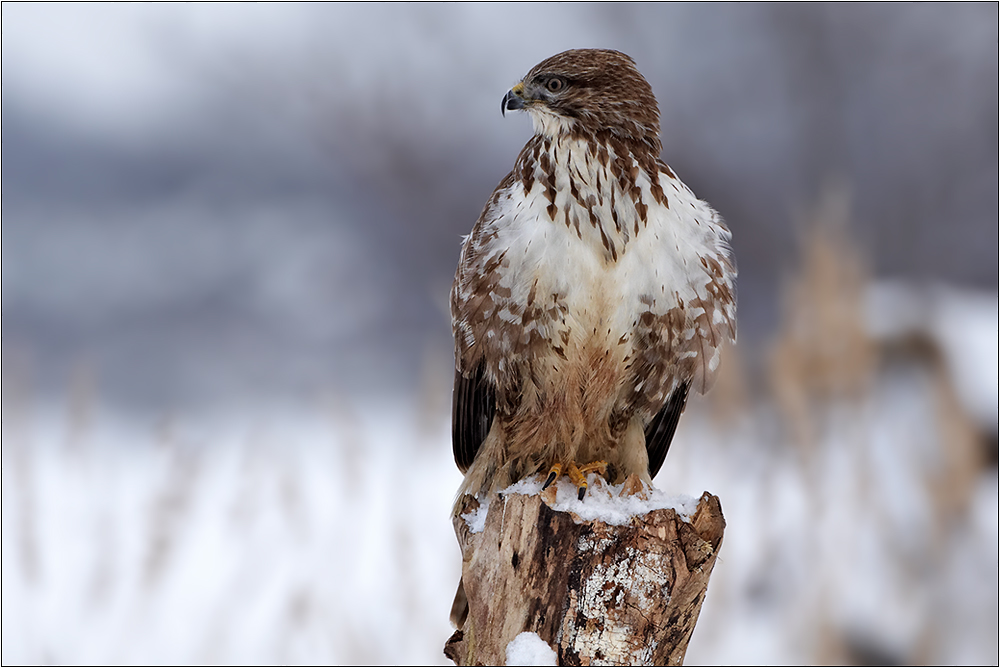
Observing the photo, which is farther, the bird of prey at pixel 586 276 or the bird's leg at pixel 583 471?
the bird's leg at pixel 583 471

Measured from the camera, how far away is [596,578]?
1.41 metres

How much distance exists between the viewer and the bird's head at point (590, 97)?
1.61 metres

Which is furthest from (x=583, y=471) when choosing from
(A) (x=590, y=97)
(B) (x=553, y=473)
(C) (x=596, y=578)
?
(A) (x=590, y=97)

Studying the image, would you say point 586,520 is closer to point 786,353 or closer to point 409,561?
point 409,561

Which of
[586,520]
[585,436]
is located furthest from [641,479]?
[586,520]

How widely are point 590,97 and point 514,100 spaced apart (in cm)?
16

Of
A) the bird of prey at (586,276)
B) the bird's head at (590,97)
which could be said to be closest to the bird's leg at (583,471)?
the bird of prey at (586,276)

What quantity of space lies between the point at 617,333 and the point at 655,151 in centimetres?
38

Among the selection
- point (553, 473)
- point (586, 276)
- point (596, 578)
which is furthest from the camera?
point (553, 473)

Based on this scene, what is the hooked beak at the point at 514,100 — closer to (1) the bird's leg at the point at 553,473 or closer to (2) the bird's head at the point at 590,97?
(2) the bird's head at the point at 590,97

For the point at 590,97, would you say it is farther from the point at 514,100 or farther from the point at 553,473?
the point at 553,473

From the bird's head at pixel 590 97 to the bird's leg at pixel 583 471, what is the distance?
2.31 ft

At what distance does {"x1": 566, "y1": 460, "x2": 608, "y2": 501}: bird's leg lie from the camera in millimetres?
1700

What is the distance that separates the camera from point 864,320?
2.12 meters
